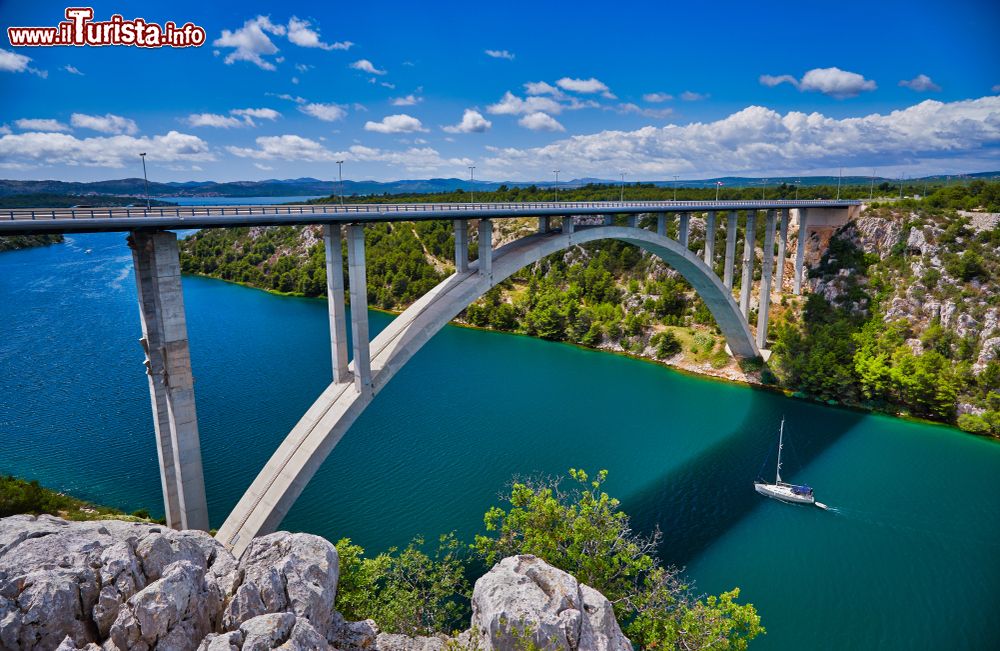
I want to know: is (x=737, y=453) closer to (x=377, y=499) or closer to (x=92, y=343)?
(x=377, y=499)

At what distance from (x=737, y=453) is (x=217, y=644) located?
87.7 feet

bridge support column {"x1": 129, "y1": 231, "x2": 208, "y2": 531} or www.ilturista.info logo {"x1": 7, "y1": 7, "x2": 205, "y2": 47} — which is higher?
www.ilturista.info logo {"x1": 7, "y1": 7, "x2": 205, "y2": 47}

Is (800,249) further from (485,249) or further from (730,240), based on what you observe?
(485,249)


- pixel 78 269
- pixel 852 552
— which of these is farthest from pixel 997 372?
pixel 78 269

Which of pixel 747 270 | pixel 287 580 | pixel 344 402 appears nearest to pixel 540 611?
pixel 287 580

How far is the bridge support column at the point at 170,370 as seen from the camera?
603 inches

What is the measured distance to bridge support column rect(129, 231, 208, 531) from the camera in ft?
50.2

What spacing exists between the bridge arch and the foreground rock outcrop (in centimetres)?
525

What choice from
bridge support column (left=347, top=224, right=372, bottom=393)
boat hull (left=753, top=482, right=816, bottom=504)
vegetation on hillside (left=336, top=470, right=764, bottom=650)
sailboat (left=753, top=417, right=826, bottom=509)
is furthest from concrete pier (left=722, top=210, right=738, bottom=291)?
bridge support column (left=347, top=224, right=372, bottom=393)

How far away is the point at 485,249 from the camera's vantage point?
23.6 meters

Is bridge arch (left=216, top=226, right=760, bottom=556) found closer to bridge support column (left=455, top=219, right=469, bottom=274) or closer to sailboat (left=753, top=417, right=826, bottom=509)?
bridge support column (left=455, top=219, right=469, bottom=274)

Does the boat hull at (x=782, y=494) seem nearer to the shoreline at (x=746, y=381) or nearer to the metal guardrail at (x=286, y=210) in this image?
the shoreline at (x=746, y=381)

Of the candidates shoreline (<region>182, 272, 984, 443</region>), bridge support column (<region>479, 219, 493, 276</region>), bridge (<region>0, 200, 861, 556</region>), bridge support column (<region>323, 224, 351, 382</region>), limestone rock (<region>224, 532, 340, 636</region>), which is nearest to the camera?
limestone rock (<region>224, 532, 340, 636</region>)

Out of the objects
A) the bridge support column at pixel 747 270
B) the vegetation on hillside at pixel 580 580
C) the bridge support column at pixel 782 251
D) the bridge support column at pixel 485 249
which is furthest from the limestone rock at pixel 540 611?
the bridge support column at pixel 782 251
